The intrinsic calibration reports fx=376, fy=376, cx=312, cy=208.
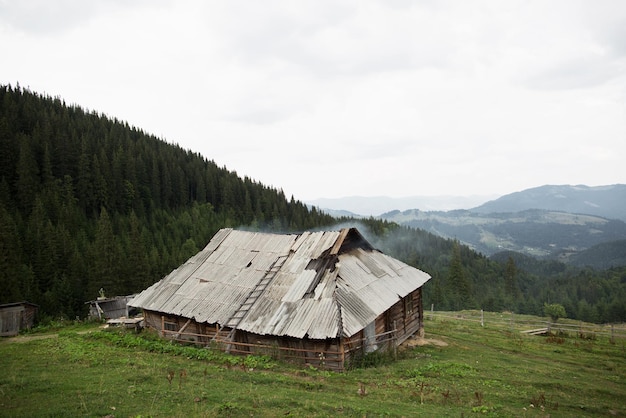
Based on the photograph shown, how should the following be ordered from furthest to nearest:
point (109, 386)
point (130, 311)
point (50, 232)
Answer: point (50, 232) < point (130, 311) < point (109, 386)

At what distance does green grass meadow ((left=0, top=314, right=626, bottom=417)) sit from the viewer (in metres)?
13.9

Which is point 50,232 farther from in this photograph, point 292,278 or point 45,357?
point 292,278

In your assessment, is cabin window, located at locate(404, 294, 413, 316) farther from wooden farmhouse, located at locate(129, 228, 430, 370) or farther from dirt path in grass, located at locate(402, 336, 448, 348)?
dirt path in grass, located at locate(402, 336, 448, 348)

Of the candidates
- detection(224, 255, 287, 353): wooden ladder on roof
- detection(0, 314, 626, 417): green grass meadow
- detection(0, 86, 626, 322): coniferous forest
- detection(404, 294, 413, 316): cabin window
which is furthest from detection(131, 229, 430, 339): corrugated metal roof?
detection(0, 86, 626, 322): coniferous forest

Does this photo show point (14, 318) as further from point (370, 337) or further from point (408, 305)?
point (408, 305)

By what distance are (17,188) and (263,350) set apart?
250 feet

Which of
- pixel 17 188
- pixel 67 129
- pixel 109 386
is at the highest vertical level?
pixel 67 129

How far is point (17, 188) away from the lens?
75000mm

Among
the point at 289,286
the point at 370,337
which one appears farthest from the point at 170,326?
the point at 370,337

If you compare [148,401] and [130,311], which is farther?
[130,311]

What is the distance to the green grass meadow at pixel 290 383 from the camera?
1389cm

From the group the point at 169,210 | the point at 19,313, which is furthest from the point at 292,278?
the point at 169,210

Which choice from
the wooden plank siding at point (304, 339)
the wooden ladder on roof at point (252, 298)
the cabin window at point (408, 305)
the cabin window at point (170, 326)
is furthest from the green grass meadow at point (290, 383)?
the cabin window at point (408, 305)

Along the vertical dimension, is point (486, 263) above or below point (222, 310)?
below
